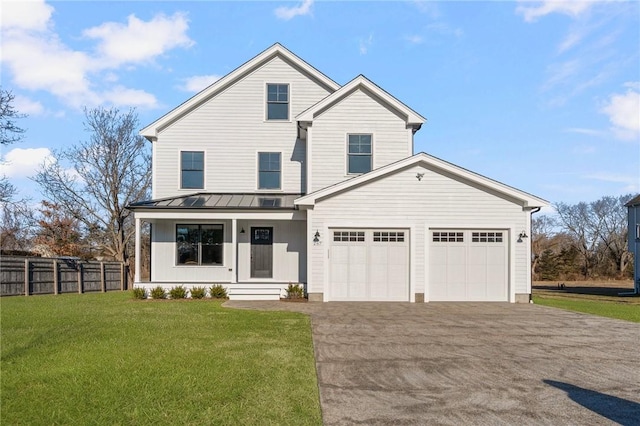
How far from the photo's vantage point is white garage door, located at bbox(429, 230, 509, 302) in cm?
1614

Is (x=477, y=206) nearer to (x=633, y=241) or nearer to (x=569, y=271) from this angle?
(x=633, y=241)

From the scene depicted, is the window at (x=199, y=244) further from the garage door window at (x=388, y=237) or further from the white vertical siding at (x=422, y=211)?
the garage door window at (x=388, y=237)

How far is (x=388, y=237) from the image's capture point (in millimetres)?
16125

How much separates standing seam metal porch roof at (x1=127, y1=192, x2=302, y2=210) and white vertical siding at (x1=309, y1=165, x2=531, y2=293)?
79.2 inches

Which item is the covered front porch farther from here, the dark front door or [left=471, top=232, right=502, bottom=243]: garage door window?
[left=471, top=232, right=502, bottom=243]: garage door window

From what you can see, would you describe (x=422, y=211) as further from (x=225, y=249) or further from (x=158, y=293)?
(x=158, y=293)

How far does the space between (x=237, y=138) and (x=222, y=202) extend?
3.15 meters

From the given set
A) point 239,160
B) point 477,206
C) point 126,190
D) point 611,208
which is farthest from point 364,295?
point 611,208

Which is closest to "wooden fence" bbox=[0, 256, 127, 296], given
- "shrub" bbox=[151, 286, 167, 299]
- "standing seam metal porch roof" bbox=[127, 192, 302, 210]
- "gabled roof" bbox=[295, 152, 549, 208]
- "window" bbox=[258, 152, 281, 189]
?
"standing seam metal porch roof" bbox=[127, 192, 302, 210]

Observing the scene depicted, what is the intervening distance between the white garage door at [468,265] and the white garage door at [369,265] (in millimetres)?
1008

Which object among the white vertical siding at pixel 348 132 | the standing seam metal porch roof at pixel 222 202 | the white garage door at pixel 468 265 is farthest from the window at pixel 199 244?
the white garage door at pixel 468 265

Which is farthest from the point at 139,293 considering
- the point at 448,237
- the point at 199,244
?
the point at 448,237

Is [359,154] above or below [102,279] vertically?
above

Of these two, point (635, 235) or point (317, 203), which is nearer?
point (317, 203)
